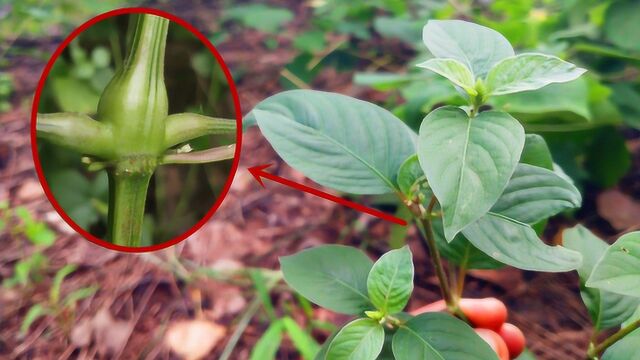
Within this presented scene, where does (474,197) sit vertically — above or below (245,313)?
above

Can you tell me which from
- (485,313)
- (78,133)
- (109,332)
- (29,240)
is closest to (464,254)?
(485,313)

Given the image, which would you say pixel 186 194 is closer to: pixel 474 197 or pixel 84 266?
pixel 474 197

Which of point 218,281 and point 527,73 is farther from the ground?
point 527,73

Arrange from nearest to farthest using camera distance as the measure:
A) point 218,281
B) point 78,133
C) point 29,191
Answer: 1. point 78,133
2. point 218,281
3. point 29,191

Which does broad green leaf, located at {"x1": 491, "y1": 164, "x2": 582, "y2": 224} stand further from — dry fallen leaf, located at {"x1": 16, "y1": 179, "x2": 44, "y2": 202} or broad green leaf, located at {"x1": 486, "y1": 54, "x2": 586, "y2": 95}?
dry fallen leaf, located at {"x1": 16, "y1": 179, "x2": 44, "y2": 202}

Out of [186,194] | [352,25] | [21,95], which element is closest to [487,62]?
[186,194]

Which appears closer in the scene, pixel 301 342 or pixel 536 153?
pixel 536 153

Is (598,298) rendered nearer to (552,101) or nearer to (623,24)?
(552,101)

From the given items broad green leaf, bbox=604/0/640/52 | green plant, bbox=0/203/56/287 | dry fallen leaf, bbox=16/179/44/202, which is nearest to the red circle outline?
green plant, bbox=0/203/56/287
